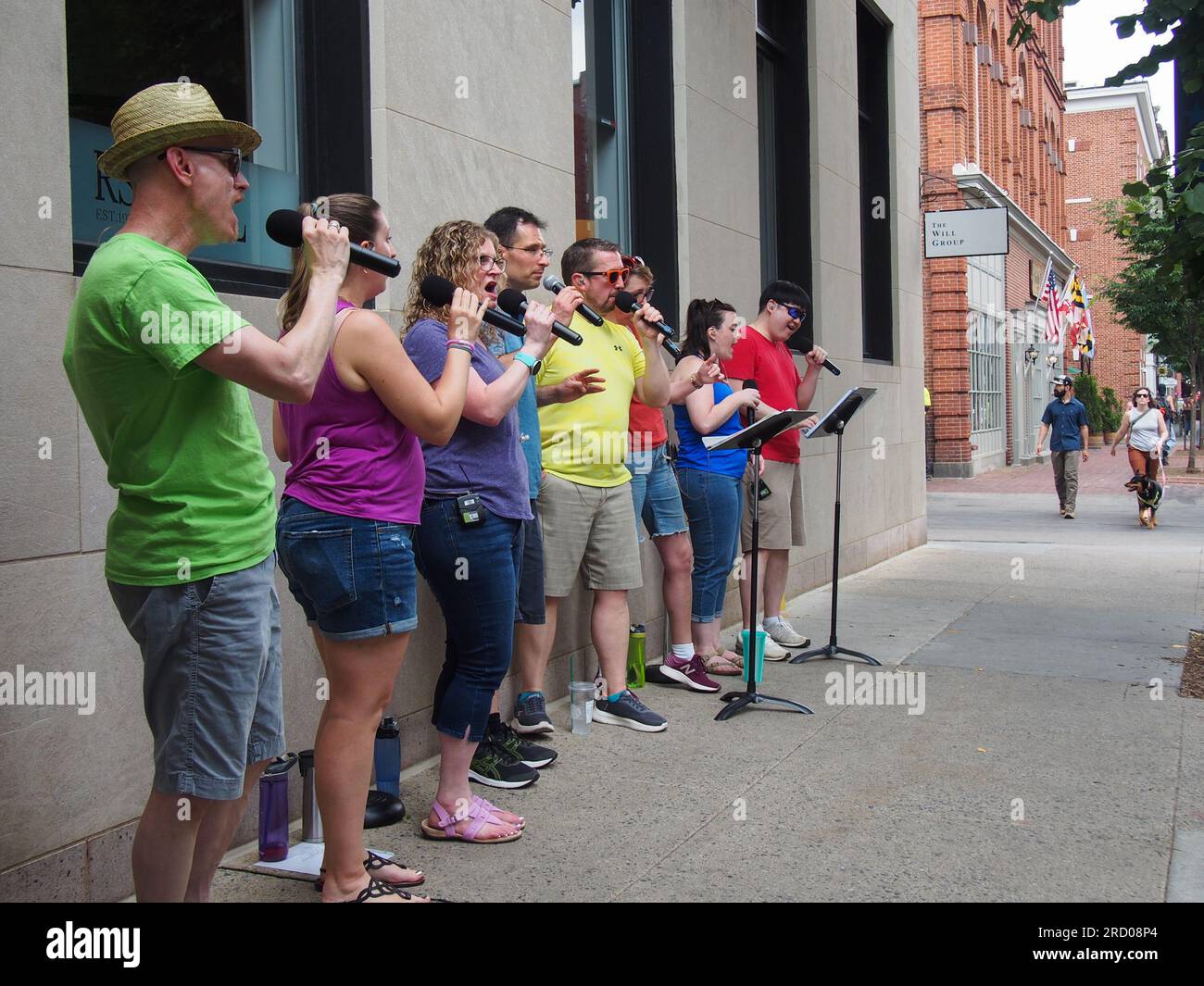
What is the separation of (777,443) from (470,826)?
382cm

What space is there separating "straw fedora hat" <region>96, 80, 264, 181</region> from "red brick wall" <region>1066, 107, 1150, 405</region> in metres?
56.2

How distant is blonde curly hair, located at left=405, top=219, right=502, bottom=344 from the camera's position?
3.93 meters

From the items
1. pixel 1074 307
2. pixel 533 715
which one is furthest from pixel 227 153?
pixel 1074 307

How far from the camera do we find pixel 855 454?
1071 centimetres

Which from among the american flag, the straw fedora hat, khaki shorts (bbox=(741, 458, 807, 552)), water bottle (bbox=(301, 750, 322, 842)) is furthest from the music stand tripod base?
the american flag

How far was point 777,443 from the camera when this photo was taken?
287 inches

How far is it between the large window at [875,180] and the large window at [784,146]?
229 centimetres

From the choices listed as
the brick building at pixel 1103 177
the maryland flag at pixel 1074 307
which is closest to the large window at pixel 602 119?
the maryland flag at pixel 1074 307

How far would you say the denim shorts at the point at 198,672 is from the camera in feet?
8.55

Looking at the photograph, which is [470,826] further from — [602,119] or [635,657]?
[602,119]

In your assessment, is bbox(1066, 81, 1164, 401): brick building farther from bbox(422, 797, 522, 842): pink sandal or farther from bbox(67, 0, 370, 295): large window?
bbox(422, 797, 522, 842): pink sandal

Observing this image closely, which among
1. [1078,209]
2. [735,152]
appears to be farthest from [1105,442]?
[735,152]
